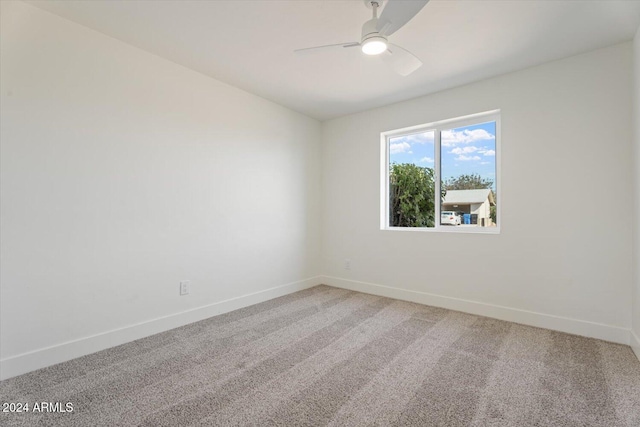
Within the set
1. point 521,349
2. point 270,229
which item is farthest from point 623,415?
point 270,229

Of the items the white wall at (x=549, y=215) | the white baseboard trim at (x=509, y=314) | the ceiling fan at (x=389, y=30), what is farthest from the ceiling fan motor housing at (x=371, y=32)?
the white baseboard trim at (x=509, y=314)

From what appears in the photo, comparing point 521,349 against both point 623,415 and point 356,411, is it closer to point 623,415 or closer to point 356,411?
point 623,415

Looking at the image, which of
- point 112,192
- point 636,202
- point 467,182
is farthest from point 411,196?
point 112,192

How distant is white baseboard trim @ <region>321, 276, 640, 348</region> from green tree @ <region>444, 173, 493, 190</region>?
46.3 inches

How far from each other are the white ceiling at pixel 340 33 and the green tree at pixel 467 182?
0.98 m

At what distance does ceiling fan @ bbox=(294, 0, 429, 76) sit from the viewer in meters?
1.47

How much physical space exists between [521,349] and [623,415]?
711mm

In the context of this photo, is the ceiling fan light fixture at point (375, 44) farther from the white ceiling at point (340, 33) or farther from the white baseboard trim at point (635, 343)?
the white baseboard trim at point (635, 343)

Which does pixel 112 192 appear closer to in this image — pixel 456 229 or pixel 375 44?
pixel 375 44

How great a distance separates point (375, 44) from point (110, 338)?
2754 millimetres

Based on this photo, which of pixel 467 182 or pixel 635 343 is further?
pixel 467 182

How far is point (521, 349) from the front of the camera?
2.18 meters

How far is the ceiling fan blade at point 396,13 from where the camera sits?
56.4 inches

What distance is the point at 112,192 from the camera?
226 centimetres
